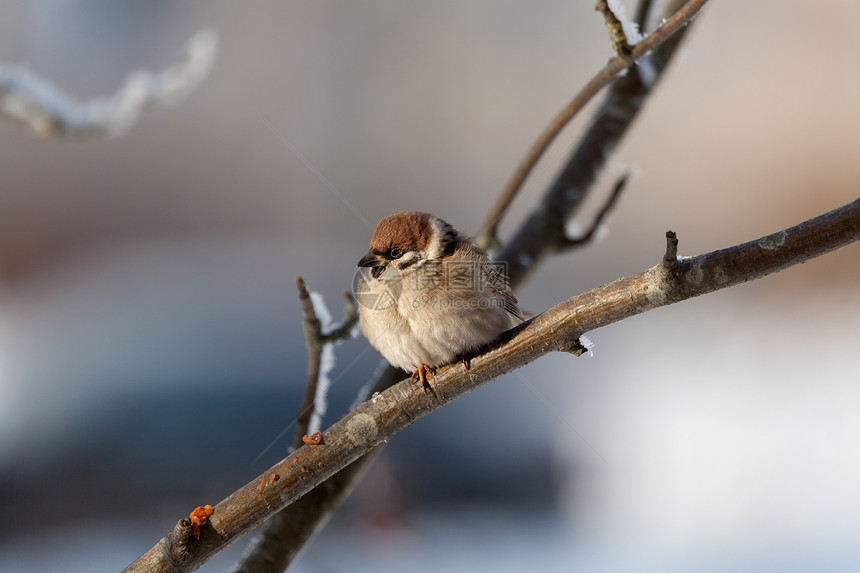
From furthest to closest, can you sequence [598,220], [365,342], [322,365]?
[365,342], [598,220], [322,365]

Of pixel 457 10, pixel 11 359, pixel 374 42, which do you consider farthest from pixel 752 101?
pixel 11 359

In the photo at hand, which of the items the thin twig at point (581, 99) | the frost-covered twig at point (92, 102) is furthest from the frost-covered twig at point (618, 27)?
the frost-covered twig at point (92, 102)

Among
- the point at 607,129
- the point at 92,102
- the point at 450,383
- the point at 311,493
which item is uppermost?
the point at 92,102

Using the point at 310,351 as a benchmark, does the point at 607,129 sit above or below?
above

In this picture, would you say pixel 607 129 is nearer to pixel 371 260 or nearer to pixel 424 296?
pixel 424 296

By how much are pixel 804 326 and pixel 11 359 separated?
16.7 ft

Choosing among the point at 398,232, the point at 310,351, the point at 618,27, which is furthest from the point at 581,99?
the point at 310,351

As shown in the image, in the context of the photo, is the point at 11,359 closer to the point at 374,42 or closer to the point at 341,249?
the point at 341,249

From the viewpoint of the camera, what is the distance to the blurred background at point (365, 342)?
3275 millimetres

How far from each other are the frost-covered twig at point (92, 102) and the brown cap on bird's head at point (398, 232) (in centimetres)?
86

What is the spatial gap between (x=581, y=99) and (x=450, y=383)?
76 centimetres

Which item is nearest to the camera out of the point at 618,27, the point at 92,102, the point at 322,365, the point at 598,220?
the point at 618,27

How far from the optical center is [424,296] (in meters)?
1.52

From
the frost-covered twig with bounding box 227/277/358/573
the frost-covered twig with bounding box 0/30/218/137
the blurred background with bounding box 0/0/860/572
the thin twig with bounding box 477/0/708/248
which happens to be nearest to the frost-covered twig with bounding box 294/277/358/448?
the frost-covered twig with bounding box 227/277/358/573
